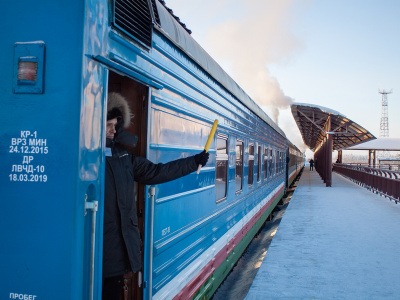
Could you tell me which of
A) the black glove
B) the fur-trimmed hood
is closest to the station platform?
the black glove

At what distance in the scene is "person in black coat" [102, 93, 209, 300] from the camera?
7.09 ft

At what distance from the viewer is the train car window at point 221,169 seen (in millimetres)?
4387

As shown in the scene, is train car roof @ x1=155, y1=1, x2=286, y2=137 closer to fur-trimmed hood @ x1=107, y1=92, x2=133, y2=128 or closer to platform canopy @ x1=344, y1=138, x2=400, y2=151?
fur-trimmed hood @ x1=107, y1=92, x2=133, y2=128

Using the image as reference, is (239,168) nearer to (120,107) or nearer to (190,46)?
(190,46)

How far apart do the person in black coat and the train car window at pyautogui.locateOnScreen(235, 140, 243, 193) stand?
3075 mm

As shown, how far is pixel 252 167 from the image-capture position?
6.82 metres

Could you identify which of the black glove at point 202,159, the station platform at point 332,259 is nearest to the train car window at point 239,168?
the station platform at point 332,259

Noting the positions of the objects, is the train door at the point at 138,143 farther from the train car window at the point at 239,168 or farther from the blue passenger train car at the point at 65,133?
the train car window at the point at 239,168

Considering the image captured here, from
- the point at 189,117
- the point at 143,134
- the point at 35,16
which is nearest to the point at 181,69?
the point at 189,117

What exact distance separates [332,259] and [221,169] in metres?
2.64

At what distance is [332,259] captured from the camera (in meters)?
5.77

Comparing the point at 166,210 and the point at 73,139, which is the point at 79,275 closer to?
the point at 73,139

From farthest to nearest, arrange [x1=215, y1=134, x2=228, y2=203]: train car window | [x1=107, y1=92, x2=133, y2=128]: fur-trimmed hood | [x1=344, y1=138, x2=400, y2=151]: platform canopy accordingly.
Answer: [x1=344, y1=138, x2=400, y2=151]: platform canopy, [x1=215, y1=134, x2=228, y2=203]: train car window, [x1=107, y1=92, x2=133, y2=128]: fur-trimmed hood

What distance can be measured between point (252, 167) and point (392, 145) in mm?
33429
